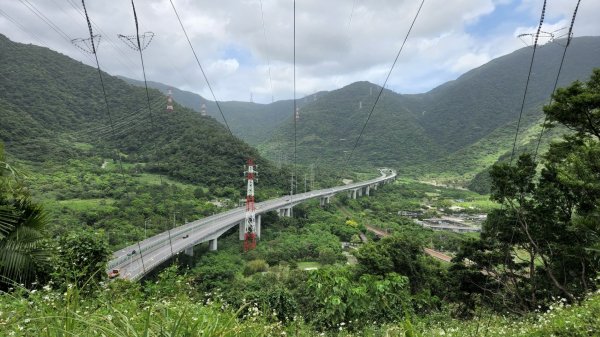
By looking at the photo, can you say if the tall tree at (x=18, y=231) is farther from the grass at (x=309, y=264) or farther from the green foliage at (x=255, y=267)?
the grass at (x=309, y=264)

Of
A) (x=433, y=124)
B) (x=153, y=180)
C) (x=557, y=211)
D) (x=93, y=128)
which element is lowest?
(x=153, y=180)

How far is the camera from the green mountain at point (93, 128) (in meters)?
50.5

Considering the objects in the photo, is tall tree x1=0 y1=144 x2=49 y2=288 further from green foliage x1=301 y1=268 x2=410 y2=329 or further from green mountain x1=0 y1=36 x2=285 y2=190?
green mountain x1=0 y1=36 x2=285 y2=190

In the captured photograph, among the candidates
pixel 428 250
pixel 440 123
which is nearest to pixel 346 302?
pixel 428 250

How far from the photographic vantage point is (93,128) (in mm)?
63656

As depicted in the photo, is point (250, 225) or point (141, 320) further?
point (250, 225)

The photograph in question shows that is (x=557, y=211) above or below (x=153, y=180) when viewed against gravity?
above

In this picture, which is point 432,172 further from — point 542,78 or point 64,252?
point 64,252

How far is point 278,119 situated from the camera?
192500 mm

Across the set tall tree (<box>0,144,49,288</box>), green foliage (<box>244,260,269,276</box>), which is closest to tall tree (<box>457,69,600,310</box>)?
tall tree (<box>0,144,49,288</box>)

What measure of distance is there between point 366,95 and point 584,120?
159 metres

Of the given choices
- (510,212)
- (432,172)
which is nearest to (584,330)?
(510,212)

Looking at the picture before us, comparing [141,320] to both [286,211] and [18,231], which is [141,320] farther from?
[286,211]

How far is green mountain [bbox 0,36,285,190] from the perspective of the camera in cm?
5047
